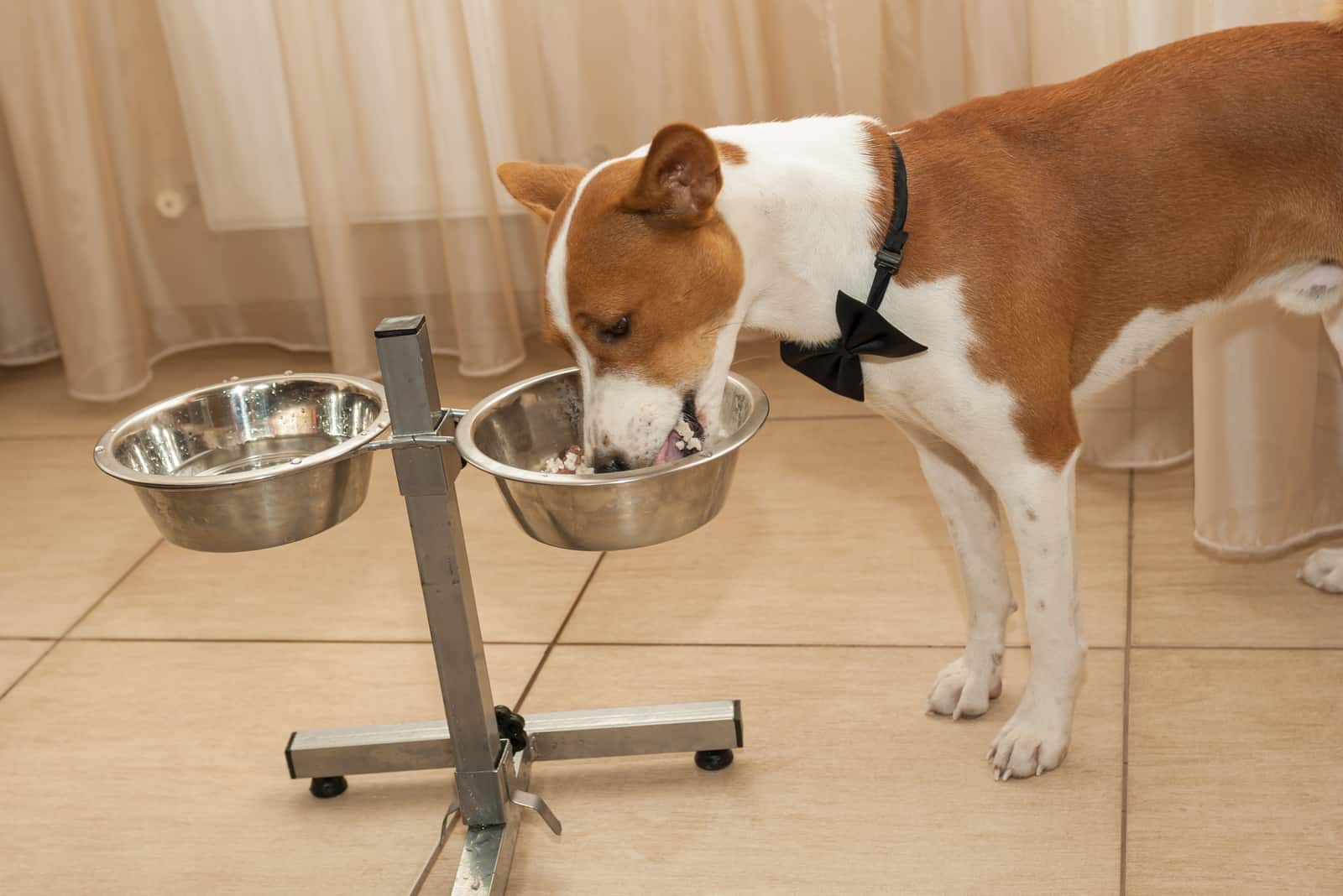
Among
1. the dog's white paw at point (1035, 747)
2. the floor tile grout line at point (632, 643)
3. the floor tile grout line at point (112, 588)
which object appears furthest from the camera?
the floor tile grout line at point (112, 588)

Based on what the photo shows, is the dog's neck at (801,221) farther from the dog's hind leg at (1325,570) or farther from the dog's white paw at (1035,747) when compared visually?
the dog's hind leg at (1325,570)

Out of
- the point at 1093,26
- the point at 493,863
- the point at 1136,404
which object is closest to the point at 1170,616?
the point at 1136,404

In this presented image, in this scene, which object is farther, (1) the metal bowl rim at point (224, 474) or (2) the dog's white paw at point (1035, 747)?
(2) the dog's white paw at point (1035, 747)

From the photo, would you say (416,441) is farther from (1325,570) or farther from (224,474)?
(1325,570)

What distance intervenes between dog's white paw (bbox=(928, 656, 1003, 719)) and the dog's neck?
0.54m

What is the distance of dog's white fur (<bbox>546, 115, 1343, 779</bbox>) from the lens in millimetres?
1353

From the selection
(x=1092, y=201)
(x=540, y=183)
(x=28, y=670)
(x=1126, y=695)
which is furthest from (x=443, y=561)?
(x=28, y=670)

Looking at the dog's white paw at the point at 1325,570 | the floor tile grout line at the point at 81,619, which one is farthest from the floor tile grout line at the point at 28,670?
the dog's white paw at the point at 1325,570

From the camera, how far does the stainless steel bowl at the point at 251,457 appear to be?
1.32 meters

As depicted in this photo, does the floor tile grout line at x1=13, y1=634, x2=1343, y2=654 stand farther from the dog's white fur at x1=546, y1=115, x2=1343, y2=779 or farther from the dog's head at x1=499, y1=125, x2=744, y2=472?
the dog's head at x1=499, y1=125, x2=744, y2=472

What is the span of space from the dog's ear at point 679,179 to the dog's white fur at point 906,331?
0.17 ft

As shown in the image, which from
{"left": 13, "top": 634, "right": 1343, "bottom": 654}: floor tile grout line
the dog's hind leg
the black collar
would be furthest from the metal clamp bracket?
the dog's hind leg

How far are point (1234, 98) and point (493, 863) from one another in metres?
1.13

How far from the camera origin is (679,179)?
1.27m
